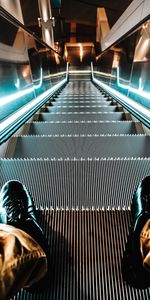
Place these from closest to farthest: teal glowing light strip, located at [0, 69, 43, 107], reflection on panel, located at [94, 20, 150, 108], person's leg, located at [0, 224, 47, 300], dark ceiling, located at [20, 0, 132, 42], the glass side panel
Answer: person's leg, located at [0, 224, 47, 300]
teal glowing light strip, located at [0, 69, 43, 107]
the glass side panel
reflection on panel, located at [94, 20, 150, 108]
dark ceiling, located at [20, 0, 132, 42]

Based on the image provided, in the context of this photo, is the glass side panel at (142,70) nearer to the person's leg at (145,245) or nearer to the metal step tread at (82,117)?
the metal step tread at (82,117)

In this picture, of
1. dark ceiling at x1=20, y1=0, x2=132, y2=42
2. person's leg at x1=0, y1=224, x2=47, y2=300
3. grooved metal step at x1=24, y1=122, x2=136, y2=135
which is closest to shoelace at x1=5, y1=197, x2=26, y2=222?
person's leg at x1=0, y1=224, x2=47, y2=300

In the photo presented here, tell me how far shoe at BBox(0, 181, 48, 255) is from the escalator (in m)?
0.15

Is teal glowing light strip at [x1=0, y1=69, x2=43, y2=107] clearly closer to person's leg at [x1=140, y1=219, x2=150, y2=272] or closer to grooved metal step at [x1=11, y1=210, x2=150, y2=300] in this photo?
grooved metal step at [x1=11, y1=210, x2=150, y2=300]

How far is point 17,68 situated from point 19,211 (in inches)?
109

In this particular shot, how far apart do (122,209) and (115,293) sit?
1.54 ft

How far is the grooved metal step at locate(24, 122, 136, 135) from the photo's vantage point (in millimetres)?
2725

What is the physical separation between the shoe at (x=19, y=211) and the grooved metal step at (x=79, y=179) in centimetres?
22

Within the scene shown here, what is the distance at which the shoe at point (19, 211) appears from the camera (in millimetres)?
990

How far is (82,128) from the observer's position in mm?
2764

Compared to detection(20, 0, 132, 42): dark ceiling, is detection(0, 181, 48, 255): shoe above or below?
below

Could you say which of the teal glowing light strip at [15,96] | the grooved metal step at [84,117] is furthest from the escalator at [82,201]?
the grooved metal step at [84,117]

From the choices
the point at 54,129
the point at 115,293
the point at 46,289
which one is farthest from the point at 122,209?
the point at 54,129

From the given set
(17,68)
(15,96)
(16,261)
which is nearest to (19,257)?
(16,261)
